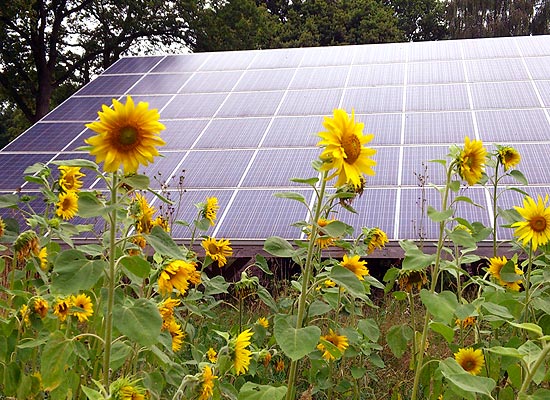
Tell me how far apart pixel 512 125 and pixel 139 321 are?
6.34 m

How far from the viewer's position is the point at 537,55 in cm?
934

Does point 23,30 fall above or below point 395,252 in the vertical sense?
above

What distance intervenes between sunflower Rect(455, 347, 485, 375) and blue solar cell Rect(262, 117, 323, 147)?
16.1 feet

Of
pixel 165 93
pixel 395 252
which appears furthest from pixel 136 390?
pixel 165 93

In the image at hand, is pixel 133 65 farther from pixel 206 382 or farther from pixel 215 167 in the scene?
pixel 206 382

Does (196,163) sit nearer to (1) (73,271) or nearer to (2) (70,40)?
(1) (73,271)

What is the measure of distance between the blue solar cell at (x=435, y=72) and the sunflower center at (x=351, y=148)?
7.42 metres

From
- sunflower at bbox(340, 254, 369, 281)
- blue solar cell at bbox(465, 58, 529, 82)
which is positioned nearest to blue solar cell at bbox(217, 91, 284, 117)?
blue solar cell at bbox(465, 58, 529, 82)

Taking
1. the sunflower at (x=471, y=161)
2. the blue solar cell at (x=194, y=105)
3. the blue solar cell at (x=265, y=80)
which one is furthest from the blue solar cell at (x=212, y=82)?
the sunflower at (x=471, y=161)

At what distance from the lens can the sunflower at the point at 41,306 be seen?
208 cm

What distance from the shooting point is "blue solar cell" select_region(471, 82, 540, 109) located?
7.62 m

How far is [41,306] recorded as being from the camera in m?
2.08

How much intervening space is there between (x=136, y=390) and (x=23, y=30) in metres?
19.4

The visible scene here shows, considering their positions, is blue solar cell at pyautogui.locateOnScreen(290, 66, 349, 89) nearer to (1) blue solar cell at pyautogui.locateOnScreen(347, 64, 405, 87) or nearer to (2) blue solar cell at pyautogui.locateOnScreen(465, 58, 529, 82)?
(1) blue solar cell at pyautogui.locateOnScreen(347, 64, 405, 87)
